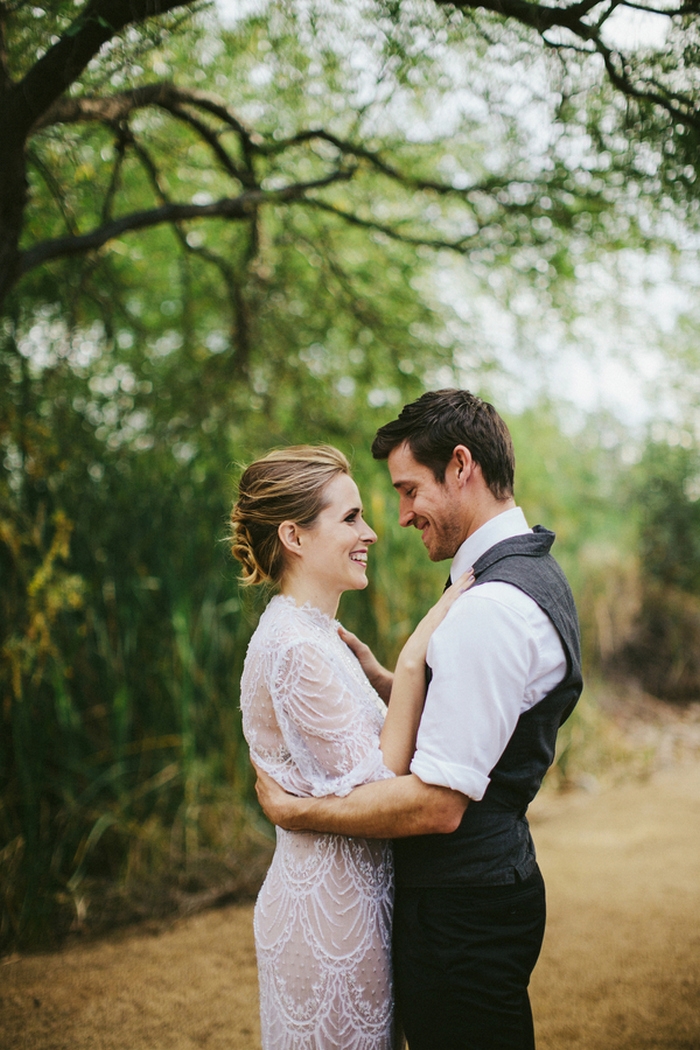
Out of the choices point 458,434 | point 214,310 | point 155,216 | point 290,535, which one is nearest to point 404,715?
point 290,535

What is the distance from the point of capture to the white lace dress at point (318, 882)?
1.68 meters

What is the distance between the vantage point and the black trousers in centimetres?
157

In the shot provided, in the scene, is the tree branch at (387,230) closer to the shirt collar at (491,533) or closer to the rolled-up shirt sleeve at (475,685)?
the shirt collar at (491,533)

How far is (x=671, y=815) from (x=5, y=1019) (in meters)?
4.15

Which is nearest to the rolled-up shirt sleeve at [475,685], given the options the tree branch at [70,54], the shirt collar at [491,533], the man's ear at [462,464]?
the shirt collar at [491,533]

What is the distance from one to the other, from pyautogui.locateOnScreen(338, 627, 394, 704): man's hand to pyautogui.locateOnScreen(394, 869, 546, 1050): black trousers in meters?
0.67

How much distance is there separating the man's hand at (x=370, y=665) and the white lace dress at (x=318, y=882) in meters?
0.34

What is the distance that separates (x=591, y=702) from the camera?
21.4 feet

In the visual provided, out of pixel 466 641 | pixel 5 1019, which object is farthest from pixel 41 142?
pixel 5 1019

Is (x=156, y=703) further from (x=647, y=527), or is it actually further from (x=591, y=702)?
(x=647, y=527)

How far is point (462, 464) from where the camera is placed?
183 centimetres

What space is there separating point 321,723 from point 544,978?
245 cm

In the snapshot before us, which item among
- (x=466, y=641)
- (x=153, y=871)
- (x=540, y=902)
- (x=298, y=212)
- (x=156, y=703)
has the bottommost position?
(x=153, y=871)

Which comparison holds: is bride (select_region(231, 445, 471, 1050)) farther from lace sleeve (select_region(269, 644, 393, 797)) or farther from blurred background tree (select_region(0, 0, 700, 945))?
blurred background tree (select_region(0, 0, 700, 945))
